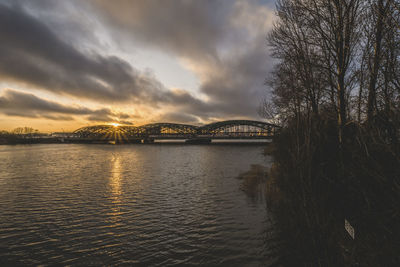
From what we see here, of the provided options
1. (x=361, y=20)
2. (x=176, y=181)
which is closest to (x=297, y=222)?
(x=361, y=20)

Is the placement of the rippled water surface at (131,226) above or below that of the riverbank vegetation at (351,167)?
below

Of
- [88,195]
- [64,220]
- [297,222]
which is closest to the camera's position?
[297,222]

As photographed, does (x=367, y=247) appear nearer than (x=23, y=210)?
Yes

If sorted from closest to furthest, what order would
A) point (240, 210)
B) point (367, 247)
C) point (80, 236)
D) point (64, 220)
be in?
point (367, 247), point (80, 236), point (64, 220), point (240, 210)

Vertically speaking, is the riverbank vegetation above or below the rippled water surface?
above

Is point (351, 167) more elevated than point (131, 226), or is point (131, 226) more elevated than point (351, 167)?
point (351, 167)

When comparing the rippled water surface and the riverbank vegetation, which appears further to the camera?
the rippled water surface

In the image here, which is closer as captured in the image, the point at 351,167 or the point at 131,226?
→ the point at 351,167

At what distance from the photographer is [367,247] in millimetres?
5496

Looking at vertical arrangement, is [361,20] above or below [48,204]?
above

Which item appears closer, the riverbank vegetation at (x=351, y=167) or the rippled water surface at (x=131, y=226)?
the riverbank vegetation at (x=351, y=167)

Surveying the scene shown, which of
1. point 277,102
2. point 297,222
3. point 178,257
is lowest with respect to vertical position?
point 178,257

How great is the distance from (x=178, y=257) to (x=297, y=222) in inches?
195

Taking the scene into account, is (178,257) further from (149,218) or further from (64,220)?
(64,220)
